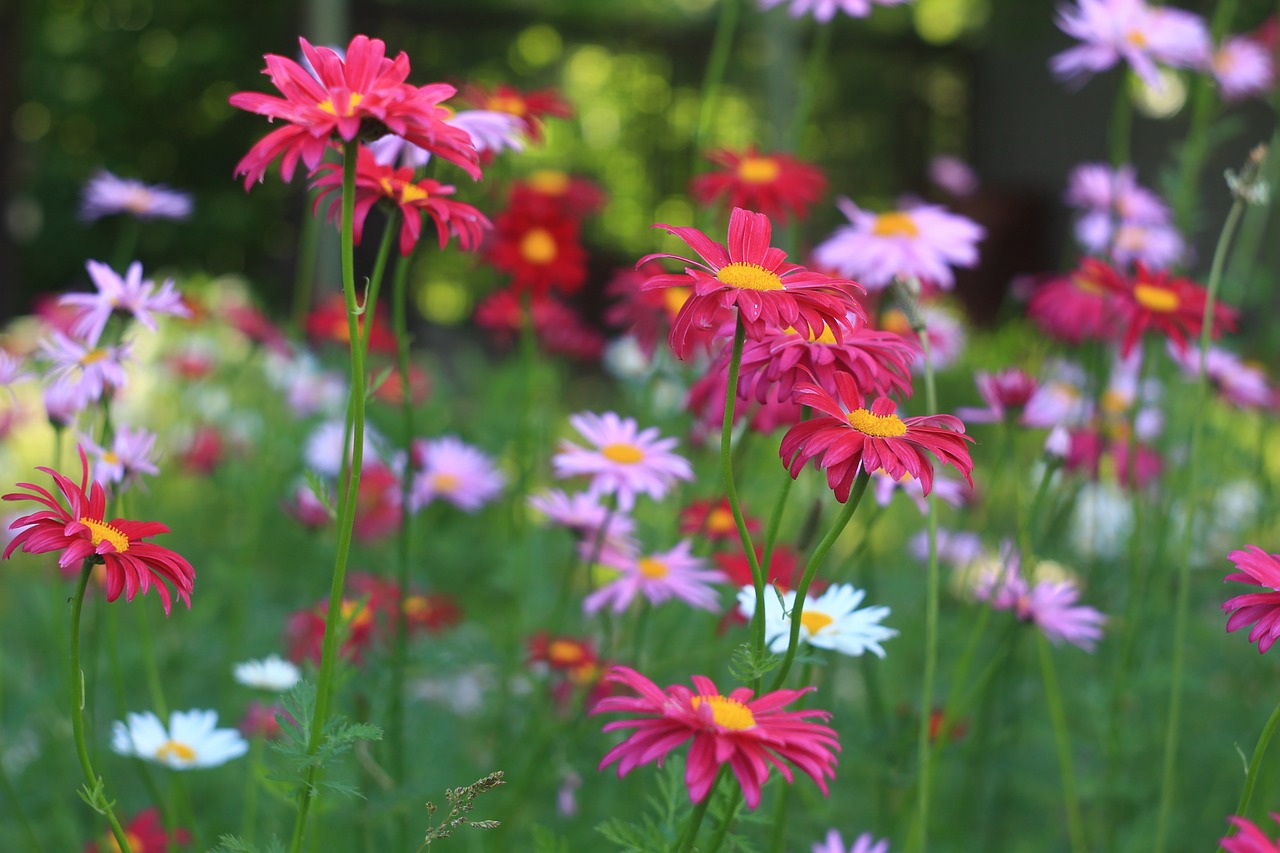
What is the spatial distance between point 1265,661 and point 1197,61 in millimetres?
771

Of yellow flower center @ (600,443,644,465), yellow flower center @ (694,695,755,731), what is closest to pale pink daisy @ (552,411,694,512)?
yellow flower center @ (600,443,644,465)

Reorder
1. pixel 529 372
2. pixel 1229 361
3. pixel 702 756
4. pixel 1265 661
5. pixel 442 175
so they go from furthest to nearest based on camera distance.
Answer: pixel 1229 361
pixel 1265 661
pixel 529 372
pixel 442 175
pixel 702 756

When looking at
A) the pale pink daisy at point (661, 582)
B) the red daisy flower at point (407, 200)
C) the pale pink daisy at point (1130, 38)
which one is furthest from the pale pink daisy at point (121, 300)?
the pale pink daisy at point (1130, 38)

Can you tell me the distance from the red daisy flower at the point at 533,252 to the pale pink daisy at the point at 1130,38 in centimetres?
61

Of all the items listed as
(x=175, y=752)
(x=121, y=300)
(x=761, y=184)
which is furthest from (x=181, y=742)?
(x=761, y=184)

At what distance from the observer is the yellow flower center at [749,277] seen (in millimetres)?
696

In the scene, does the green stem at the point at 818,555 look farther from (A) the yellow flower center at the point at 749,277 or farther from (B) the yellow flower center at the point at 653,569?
(B) the yellow flower center at the point at 653,569

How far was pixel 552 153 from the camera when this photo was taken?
313 inches

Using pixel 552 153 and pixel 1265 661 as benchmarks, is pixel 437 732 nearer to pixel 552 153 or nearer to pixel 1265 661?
pixel 1265 661

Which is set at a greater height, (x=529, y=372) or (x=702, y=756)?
(x=702, y=756)

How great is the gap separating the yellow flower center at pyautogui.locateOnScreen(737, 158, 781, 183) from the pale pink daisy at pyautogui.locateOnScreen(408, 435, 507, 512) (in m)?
0.48

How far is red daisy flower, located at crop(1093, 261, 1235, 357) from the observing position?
3.55 ft

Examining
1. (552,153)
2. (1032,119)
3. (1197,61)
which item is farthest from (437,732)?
(1032,119)

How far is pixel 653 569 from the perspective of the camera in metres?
1.13
